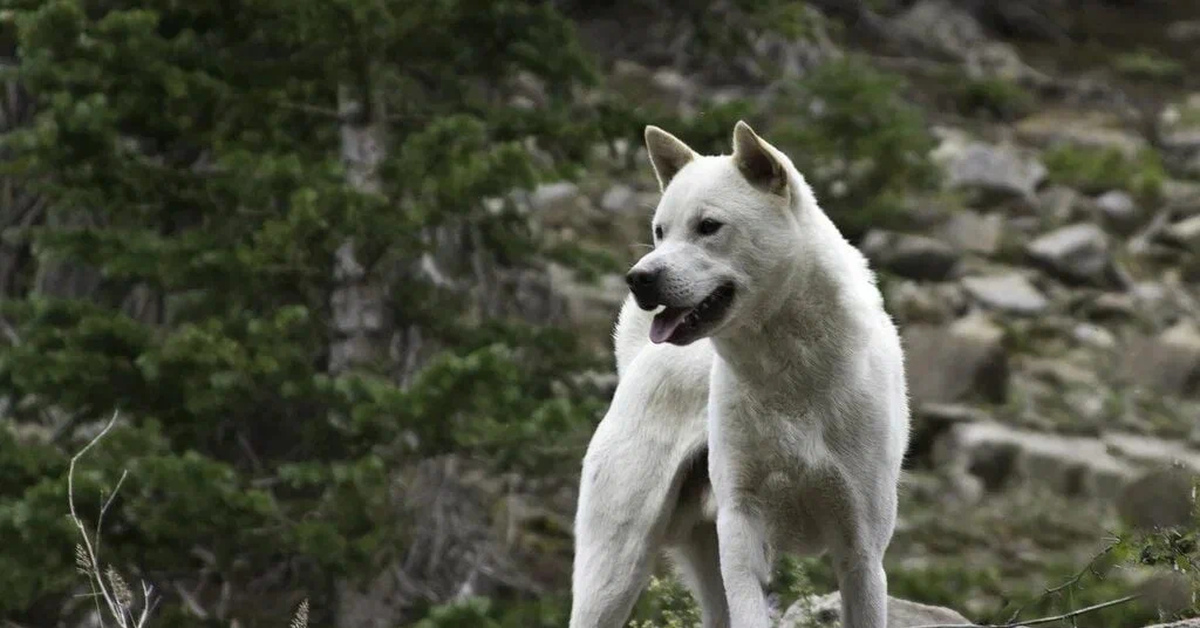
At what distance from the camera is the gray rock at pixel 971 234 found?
71.1ft

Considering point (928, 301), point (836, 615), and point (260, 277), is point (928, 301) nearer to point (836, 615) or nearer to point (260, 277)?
point (260, 277)

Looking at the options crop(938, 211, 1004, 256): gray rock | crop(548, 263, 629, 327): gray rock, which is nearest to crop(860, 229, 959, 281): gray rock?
crop(938, 211, 1004, 256): gray rock

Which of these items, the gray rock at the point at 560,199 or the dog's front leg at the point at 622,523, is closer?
the dog's front leg at the point at 622,523

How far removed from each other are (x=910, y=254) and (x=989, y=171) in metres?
3.02

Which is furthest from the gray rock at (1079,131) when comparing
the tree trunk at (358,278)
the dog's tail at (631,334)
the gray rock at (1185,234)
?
the dog's tail at (631,334)

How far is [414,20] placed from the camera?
1117 cm

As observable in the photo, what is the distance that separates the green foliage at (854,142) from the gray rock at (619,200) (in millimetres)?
2522

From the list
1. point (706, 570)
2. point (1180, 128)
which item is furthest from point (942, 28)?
point (706, 570)

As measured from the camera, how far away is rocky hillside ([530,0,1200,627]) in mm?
16828

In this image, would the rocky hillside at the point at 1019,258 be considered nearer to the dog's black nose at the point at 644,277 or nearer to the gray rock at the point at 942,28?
the gray rock at the point at 942,28

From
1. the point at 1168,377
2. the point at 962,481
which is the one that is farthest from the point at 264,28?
the point at 1168,377

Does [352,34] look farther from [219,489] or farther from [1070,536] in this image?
[1070,536]

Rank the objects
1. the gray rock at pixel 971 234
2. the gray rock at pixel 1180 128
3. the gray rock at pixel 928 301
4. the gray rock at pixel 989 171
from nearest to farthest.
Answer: the gray rock at pixel 928 301, the gray rock at pixel 971 234, the gray rock at pixel 989 171, the gray rock at pixel 1180 128

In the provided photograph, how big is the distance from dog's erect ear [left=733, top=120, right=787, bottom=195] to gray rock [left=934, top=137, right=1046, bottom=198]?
18038mm
